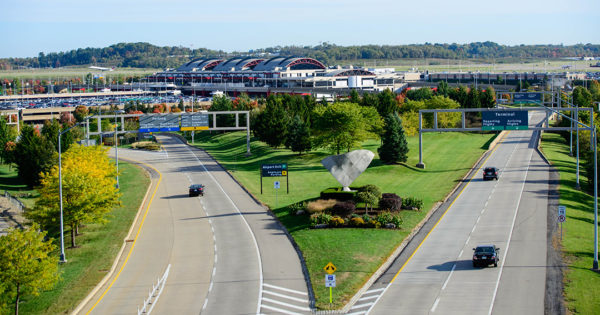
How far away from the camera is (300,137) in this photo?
83.6m

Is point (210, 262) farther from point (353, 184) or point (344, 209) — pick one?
point (353, 184)

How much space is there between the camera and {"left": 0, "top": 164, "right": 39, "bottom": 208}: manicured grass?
238ft

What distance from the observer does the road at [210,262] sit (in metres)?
31.8

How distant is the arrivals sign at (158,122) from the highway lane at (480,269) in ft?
128

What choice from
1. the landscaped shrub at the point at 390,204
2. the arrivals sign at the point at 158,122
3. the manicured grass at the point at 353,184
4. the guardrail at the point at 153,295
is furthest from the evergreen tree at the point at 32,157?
the guardrail at the point at 153,295

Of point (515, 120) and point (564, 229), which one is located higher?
point (515, 120)

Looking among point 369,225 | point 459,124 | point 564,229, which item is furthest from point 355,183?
point 459,124

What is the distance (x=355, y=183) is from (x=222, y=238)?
22.7 metres

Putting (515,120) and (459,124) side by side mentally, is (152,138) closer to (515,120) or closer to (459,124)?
(459,124)

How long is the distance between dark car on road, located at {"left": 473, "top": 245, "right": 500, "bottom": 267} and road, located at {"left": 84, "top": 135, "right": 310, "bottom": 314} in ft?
30.4

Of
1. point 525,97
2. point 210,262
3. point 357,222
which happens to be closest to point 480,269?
point 357,222

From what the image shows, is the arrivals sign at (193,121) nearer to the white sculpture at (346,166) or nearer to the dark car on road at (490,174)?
the white sculpture at (346,166)

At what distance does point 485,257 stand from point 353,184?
29.2 meters

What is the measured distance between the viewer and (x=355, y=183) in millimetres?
65000
